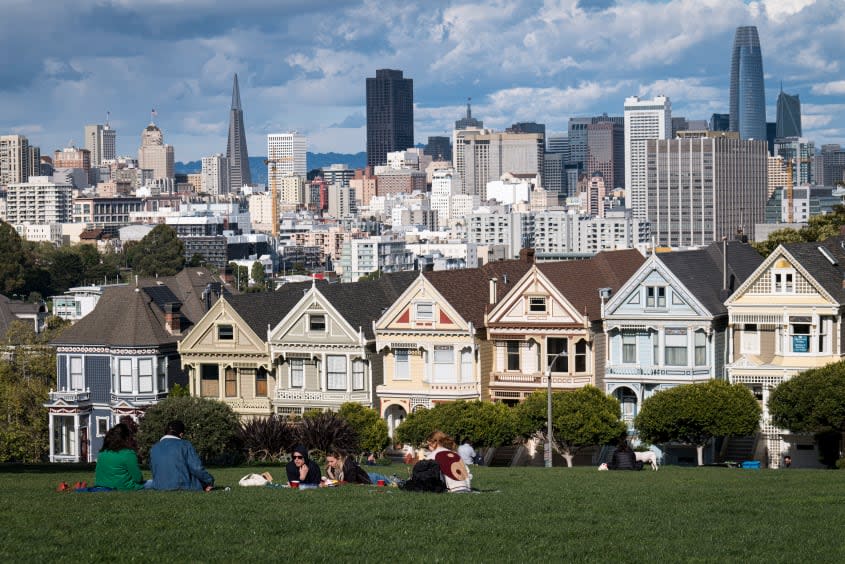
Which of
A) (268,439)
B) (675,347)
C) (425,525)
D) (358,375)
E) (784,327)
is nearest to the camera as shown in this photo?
(425,525)

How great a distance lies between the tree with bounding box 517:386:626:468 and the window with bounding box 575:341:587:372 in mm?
2519

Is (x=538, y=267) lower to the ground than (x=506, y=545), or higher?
higher

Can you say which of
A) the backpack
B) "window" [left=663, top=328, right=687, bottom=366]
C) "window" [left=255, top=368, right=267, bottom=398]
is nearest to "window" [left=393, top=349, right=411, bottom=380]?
"window" [left=255, top=368, right=267, bottom=398]

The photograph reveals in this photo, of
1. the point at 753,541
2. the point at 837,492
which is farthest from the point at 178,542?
the point at 837,492

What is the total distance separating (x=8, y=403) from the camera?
64.1m

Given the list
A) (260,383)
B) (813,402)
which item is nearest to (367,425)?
(260,383)

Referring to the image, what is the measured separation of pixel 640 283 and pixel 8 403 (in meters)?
24.9

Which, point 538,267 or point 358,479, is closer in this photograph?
point 358,479

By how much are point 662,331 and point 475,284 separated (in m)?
7.82

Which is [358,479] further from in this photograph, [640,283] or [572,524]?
[640,283]

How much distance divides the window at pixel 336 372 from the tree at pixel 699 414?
11263 millimetres

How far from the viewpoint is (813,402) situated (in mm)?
46781

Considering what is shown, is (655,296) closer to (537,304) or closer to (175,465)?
(537,304)

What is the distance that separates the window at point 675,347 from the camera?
171 ft
